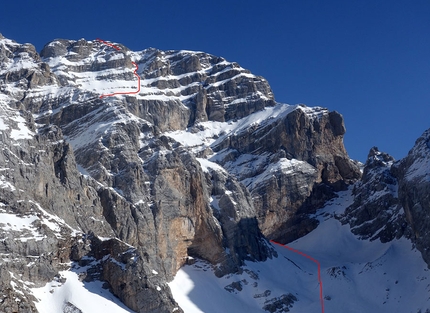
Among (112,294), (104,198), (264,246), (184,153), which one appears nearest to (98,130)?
(184,153)

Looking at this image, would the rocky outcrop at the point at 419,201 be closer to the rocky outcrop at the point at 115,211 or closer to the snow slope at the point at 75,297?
the rocky outcrop at the point at 115,211

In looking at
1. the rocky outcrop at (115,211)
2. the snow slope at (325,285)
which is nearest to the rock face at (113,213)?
the rocky outcrop at (115,211)

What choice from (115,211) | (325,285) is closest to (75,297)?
(115,211)

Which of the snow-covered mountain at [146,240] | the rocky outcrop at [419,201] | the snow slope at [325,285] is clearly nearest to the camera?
the snow-covered mountain at [146,240]

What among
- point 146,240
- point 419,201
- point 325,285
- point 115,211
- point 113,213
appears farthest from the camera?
point 325,285

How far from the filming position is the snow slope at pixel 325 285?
546 ft

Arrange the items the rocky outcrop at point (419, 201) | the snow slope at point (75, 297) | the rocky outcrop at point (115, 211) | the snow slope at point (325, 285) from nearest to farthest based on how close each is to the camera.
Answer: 1. the snow slope at point (75, 297)
2. the rocky outcrop at point (115, 211)
3. the snow slope at point (325, 285)
4. the rocky outcrop at point (419, 201)

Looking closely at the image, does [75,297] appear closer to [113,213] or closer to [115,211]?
[113,213]

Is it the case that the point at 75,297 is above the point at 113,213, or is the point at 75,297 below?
below

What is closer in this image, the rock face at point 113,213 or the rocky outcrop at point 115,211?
the rock face at point 113,213

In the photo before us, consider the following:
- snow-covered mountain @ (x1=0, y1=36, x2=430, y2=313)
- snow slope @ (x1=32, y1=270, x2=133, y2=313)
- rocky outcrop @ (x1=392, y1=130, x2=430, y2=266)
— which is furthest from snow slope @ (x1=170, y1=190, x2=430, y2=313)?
snow slope @ (x1=32, y1=270, x2=133, y2=313)

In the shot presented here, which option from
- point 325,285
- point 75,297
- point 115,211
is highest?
point 115,211

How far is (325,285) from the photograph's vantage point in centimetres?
18575

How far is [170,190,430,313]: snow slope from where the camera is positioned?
166m
